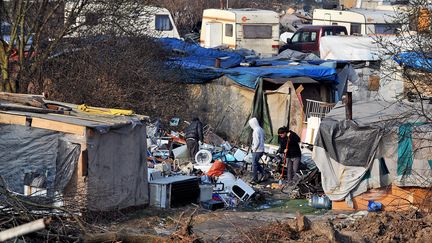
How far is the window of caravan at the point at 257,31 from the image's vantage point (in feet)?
109

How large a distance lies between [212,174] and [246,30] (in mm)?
15115

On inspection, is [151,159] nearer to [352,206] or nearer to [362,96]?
[352,206]

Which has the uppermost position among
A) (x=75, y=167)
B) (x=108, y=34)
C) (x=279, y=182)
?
(x=108, y=34)

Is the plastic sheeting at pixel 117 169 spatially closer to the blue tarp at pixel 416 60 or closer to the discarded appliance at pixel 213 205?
the discarded appliance at pixel 213 205

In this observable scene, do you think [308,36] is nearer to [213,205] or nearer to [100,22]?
[100,22]

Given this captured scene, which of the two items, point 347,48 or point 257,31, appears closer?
point 347,48

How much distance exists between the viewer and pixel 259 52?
33500 millimetres

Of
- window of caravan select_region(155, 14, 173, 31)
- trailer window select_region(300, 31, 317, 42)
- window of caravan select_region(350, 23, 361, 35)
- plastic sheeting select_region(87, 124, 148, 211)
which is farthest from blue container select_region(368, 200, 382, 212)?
window of caravan select_region(350, 23, 361, 35)

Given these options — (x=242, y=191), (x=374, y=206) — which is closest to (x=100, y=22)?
(x=242, y=191)

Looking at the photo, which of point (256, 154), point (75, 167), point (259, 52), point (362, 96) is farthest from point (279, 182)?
point (259, 52)

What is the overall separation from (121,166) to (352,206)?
183 inches

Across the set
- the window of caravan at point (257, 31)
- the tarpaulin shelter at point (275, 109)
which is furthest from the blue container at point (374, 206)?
the window of caravan at point (257, 31)

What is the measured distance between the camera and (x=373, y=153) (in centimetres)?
1694

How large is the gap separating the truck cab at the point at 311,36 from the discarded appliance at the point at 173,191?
17.4m
